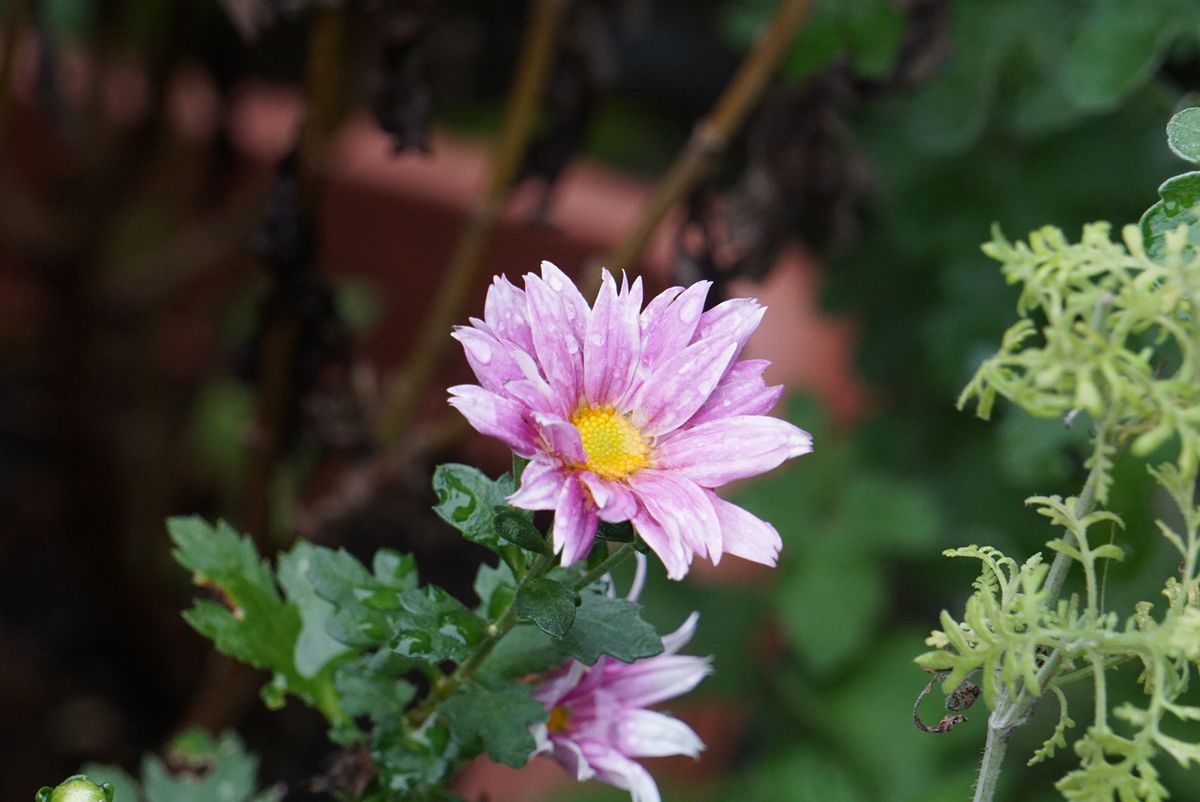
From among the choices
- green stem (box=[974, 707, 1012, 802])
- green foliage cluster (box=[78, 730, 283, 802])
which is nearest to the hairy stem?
green stem (box=[974, 707, 1012, 802])

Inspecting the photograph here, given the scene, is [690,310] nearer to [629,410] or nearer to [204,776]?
[629,410]

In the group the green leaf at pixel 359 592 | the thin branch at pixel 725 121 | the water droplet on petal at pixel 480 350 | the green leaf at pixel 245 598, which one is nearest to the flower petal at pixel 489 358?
the water droplet on petal at pixel 480 350

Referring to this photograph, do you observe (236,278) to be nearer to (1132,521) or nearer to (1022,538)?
(1022,538)

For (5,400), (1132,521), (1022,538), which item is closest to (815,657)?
(1022,538)

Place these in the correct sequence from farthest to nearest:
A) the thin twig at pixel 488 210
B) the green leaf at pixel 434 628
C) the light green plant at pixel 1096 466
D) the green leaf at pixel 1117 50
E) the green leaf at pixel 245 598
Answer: the thin twig at pixel 488 210
the green leaf at pixel 1117 50
the green leaf at pixel 245 598
the green leaf at pixel 434 628
the light green plant at pixel 1096 466

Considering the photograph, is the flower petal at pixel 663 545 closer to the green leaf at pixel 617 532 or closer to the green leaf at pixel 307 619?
the green leaf at pixel 617 532

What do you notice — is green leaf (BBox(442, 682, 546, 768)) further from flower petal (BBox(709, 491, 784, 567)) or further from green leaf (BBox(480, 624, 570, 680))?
flower petal (BBox(709, 491, 784, 567))

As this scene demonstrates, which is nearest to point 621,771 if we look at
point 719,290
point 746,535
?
point 746,535
